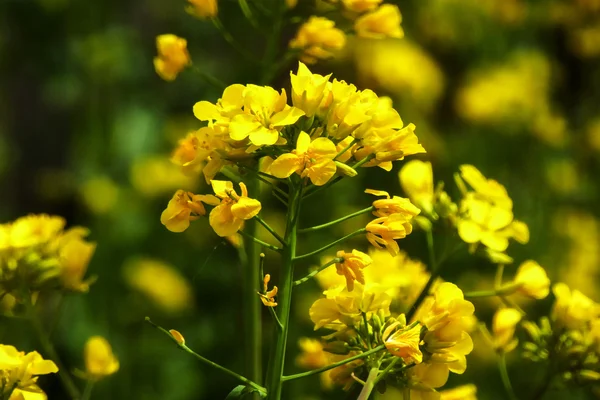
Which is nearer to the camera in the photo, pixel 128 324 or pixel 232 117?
pixel 232 117

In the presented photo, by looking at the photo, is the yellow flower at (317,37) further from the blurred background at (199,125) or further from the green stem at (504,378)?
the blurred background at (199,125)

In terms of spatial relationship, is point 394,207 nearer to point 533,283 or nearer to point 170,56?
point 533,283

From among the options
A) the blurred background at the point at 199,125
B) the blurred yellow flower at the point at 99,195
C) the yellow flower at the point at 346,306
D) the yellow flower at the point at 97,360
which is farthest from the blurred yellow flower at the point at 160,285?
the yellow flower at the point at 346,306

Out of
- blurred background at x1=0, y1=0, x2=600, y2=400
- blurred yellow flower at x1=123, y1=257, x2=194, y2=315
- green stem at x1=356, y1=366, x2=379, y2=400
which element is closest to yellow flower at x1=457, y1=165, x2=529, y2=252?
green stem at x1=356, y1=366, x2=379, y2=400

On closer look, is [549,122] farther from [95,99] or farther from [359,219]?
[95,99]

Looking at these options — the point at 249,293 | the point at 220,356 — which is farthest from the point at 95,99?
the point at 249,293

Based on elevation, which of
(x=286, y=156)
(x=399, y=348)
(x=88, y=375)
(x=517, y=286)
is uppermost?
(x=286, y=156)

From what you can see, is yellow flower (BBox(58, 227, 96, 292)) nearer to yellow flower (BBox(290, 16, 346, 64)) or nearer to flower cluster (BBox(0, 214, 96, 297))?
flower cluster (BBox(0, 214, 96, 297))
